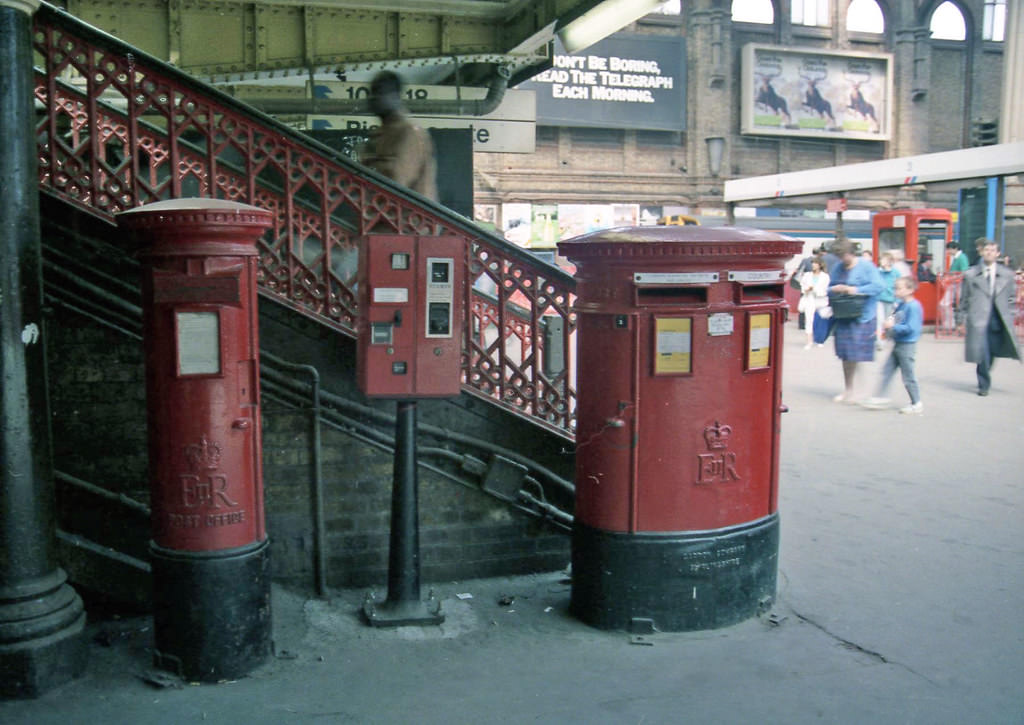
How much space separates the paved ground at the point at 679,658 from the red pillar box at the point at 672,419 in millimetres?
250

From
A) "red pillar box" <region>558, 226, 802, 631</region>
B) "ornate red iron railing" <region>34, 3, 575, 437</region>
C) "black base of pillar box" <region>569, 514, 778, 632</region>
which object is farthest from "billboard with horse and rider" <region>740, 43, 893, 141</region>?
"black base of pillar box" <region>569, 514, 778, 632</region>

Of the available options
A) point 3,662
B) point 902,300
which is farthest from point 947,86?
point 3,662

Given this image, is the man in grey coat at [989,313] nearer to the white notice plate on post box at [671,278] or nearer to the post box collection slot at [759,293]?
the post box collection slot at [759,293]

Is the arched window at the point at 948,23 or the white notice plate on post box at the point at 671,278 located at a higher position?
the arched window at the point at 948,23

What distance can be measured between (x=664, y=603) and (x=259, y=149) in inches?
126

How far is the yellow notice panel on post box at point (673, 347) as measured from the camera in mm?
4488

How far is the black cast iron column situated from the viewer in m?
3.84

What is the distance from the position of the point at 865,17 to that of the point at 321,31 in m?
29.5

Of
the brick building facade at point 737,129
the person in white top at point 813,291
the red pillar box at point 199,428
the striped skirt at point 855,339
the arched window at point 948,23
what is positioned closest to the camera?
the red pillar box at point 199,428

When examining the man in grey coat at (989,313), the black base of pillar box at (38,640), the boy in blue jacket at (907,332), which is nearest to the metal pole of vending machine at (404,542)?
the black base of pillar box at (38,640)

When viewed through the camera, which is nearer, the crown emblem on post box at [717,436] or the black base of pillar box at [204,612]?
the black base of pillar box at [204,612]

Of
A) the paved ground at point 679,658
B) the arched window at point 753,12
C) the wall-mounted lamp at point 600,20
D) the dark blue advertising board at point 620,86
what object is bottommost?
the paved ground at point 679,658

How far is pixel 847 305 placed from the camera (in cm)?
1069

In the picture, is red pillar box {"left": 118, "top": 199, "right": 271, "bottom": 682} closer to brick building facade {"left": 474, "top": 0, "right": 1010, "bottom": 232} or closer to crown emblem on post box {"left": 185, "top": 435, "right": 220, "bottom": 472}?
crown emblem on post box {"left": 185, "top": 435, "right": 220, "bottom": 472}
